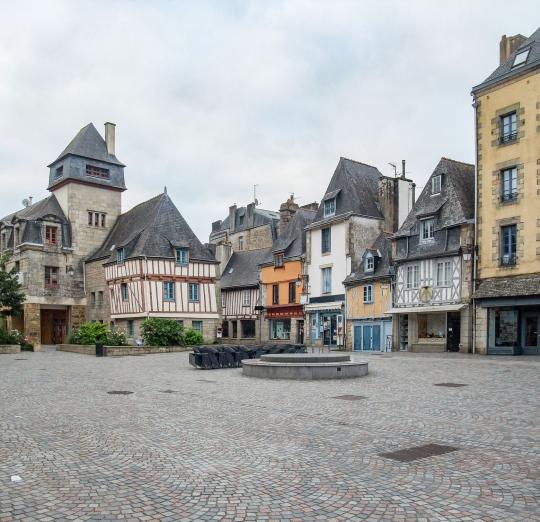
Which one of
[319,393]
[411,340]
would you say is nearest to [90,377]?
[319,393]

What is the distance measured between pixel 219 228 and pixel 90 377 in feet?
153

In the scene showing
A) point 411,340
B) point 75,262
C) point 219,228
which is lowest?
point 411,340

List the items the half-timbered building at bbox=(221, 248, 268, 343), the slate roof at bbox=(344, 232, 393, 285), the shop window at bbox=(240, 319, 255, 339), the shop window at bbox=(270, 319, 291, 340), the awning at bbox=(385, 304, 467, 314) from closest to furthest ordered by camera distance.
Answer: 1. the awning at bbox=(385, 304, 467, 314)
2. the slate roof at bbox=(344, 232, 393, 285)
3. the shop window at bbox=(270, 319, 291, 340)
4. the half-timbered building at bbox=(221, 248, 268, 343)
5. the shop window at bbox=(240, 319, 255, 339)

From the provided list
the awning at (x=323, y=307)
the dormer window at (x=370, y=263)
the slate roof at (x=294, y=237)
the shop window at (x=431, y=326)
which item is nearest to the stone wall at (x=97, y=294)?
the slate roof at (x=294, y=237)

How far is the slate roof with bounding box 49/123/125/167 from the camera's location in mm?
37031

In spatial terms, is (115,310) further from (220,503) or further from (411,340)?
(220,503)

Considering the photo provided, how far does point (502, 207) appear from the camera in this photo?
2128 cm

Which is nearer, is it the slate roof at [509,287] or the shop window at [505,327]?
the slate roof at [509,287]

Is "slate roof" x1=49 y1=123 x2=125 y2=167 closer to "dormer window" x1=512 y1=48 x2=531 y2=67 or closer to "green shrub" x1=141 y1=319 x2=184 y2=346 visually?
"green shrub" x1=141 y1=319 x2=184 y2=346

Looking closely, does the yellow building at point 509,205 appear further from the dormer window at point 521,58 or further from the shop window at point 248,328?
the shop window at point 248,328

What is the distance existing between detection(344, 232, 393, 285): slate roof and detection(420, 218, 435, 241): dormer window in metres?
2.49

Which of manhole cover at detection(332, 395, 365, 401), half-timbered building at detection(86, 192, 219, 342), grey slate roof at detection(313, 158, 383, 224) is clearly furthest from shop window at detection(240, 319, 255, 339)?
manhole cover at detection(332, 395, 365, 401)

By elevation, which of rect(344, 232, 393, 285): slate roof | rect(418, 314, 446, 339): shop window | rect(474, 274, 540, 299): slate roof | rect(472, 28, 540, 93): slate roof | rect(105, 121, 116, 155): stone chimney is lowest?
rect(418, 314, 446, 339): shop window

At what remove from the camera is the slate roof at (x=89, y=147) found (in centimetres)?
3703
